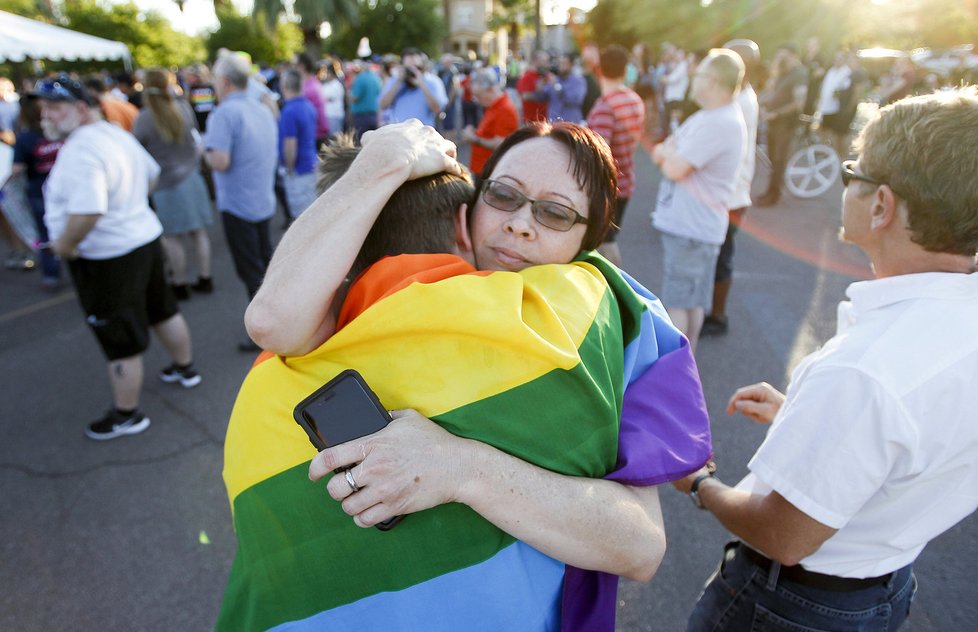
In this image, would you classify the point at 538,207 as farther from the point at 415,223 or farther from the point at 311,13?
the point at 311,13

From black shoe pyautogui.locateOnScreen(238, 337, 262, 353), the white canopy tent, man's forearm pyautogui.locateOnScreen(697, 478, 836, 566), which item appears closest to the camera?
man's forearm pyautogui.locateOnScreen(697, 478, 836, 566)

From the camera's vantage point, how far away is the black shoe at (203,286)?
575cm

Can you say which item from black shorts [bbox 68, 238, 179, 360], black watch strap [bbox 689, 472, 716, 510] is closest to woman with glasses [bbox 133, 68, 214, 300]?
black shorts [bbox 68, 238, 179, 360]

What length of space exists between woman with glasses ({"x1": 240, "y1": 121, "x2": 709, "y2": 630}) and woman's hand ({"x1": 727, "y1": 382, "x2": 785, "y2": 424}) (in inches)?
17.9

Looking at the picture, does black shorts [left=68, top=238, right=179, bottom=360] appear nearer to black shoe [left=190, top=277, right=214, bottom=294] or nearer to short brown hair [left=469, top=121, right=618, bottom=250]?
black shoe [left=190, top=277, right=214, bottom=294]

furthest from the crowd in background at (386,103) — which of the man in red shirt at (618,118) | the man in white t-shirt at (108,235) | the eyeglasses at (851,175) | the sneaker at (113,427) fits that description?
the sneaker at (113,427)

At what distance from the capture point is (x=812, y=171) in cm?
873

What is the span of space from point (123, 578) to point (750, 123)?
4.65 metres

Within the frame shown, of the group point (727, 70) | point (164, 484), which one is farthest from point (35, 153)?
point (727, 70)

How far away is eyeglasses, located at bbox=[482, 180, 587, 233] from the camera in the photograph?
1387 mm

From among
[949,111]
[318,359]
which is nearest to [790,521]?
[949,111]

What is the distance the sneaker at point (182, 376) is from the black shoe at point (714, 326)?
379cm

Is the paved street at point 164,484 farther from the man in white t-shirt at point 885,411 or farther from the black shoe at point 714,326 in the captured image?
the man in white t-shirt at point 885,411

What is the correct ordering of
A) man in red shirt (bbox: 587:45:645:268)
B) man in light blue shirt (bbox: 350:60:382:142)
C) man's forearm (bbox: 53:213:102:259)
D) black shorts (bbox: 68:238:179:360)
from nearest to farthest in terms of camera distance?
man's forearm (bbox: 53:213:102:259) < black shorts (bbox: 68:238:179:360) < man in red shirt (bbox: 587:45:645:268) < man in light blue shirt (bbox: 350:60:382:142)
